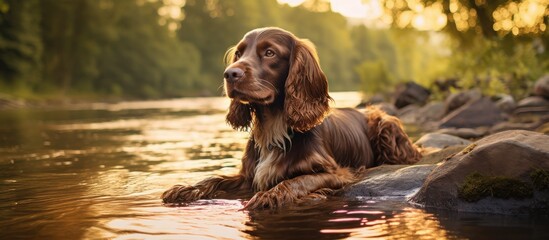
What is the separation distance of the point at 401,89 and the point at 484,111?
920cm

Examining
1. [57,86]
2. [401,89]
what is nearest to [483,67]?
[401,89]

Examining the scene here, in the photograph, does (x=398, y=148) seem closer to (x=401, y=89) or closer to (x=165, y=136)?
(x=165, y=136)

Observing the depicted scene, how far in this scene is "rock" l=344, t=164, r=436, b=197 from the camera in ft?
17.9

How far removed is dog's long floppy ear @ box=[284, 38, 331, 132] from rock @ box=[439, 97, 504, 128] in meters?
8.61

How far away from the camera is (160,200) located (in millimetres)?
5656

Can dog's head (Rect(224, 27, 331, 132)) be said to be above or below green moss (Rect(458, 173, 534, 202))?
above

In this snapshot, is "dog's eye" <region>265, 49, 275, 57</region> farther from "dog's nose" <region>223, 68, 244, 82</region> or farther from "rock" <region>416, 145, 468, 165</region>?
"rock" <region>416, 145, 468, 165</region>

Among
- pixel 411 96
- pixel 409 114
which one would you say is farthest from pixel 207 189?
pixel 411 96

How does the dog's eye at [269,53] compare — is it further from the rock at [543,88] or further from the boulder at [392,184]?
the rock at [543,88]

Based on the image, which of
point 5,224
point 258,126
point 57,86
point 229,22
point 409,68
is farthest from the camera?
point 409,68

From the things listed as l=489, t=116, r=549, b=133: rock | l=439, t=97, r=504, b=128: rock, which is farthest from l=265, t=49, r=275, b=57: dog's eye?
l=439, t=97, r=504, b=128: rock

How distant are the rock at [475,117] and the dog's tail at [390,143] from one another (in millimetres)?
6776

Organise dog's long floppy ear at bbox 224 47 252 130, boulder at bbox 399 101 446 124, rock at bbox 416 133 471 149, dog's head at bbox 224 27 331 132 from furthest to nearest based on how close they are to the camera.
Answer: boulder at bbox 399 101 446 124
rock at bbox 416 133 471 149
dog's long floppy ear at bbox 224 47 252 130
dog's head at bbox 224 27 331 132

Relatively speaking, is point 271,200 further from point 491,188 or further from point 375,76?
point 375,76
